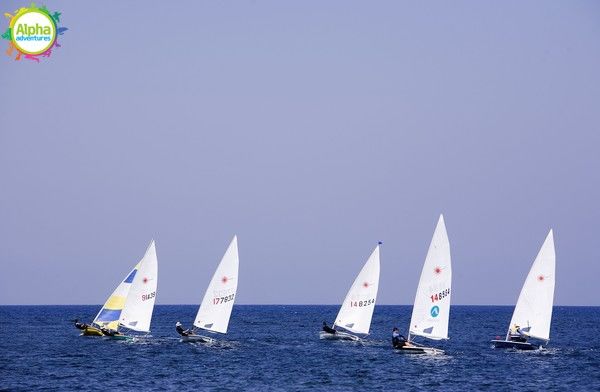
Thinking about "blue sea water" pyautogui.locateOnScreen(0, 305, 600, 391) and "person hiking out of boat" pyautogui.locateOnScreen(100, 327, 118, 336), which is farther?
"person hiking out of boat" pyautogui.locateOnScreen(100, 327, 118, 336)

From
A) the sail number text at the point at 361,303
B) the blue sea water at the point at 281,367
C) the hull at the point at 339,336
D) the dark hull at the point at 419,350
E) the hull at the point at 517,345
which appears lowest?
the blue sea water at the point at 281,367

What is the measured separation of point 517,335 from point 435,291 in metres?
12.3

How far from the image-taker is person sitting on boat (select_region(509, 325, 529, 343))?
7812 cm

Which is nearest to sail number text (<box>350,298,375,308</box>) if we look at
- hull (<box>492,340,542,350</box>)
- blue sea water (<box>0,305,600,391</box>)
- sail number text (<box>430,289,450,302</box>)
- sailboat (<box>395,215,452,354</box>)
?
blue sea water (<box>0,305,600,391</box>)

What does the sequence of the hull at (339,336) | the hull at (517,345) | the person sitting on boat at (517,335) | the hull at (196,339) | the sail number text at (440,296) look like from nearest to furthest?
the sail number text at (440,296)
the hull at (517,345)
the person sitting on boat at (517,335)
the hull at (196,339)
the hull at (339,336)

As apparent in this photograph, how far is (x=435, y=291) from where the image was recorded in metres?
70.4

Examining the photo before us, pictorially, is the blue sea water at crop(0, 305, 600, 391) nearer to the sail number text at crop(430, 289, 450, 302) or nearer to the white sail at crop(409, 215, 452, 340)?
the white sail at crop(409, 215, 452, 340)

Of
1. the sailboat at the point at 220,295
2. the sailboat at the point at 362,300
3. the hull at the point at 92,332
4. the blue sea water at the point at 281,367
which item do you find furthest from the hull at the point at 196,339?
the sailboat at the point at 362,300

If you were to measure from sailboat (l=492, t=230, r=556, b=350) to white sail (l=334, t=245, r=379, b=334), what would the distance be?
14951 millimetres

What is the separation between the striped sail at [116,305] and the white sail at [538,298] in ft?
114

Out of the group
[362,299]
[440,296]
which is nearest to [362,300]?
[362,299]

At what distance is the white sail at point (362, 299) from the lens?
88.0m

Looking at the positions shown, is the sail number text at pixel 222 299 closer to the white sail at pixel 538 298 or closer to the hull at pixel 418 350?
the hull at pixel 418 350

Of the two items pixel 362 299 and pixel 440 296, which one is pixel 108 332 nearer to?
pixel 362 299
